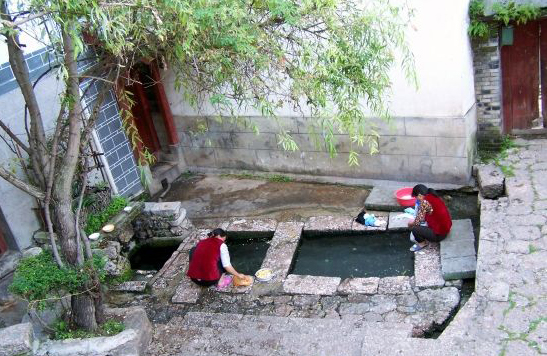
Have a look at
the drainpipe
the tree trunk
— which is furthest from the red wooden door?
the tree trunk

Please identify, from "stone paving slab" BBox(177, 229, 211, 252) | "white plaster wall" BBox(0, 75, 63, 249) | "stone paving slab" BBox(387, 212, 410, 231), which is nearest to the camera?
"white plaster wall" BBox(0, 75, 63, 249)

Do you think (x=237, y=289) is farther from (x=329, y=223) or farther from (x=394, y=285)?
(x=394, y=285)

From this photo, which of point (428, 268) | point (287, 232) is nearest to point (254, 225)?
point (287, 232)

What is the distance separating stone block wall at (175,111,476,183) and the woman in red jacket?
1709mm

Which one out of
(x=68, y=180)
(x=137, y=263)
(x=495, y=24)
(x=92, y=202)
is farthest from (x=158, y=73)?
(x=495, y=24)

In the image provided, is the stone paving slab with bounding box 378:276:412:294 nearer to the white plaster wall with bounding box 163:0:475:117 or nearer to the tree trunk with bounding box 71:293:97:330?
the white plaster wall with bounding box 163:0:475:117

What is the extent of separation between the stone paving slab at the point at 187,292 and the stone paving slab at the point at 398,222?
3179 millimetres

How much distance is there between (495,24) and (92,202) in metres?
7.49

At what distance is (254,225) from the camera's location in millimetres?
9398

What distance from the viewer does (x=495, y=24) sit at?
344 inches

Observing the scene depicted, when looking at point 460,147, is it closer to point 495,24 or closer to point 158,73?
point 495,24

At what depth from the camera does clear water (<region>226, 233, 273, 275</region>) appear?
8633 mm

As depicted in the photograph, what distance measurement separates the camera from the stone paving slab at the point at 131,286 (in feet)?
27.0

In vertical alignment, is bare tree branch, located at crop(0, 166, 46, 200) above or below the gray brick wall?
above
